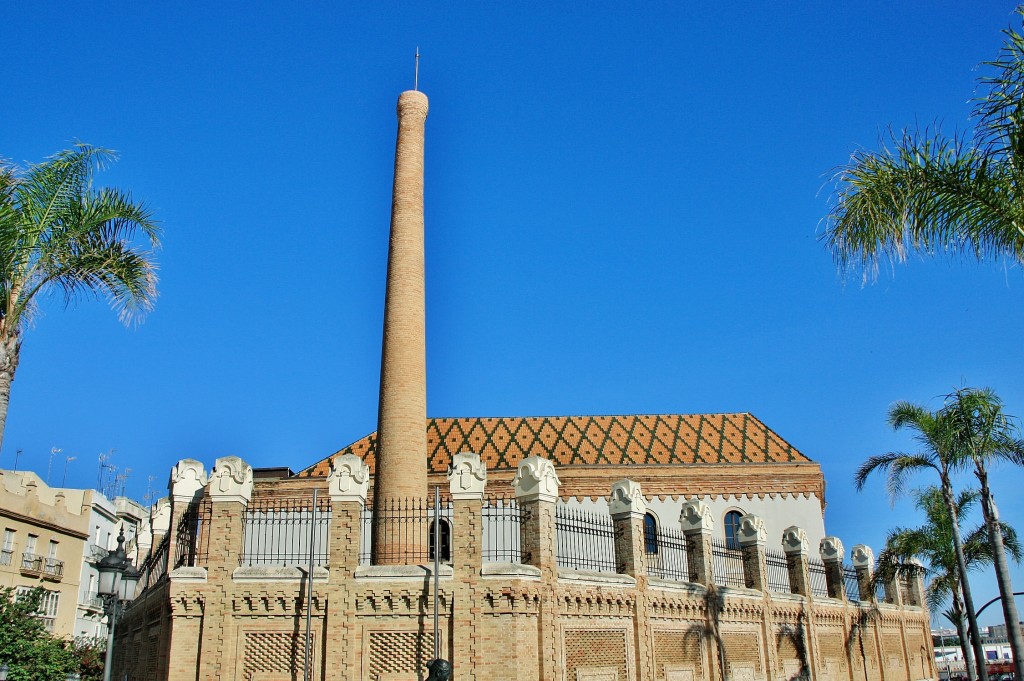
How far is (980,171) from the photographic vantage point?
1063 cm

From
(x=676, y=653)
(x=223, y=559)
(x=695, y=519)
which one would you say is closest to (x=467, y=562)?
(x=223, y=559)

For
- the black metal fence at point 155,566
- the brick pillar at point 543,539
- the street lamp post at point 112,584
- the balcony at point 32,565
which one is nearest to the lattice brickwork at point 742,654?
the brick pillar at point 543,539

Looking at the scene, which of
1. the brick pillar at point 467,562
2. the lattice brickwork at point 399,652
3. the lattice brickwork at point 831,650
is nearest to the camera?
the brick pillar at point 467,562

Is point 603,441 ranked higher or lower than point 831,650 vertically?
higher

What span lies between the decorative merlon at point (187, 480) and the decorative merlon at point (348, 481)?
3.52 meters

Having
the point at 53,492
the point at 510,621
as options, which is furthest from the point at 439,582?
the point at 53,492

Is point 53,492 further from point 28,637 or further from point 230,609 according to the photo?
point 230,609

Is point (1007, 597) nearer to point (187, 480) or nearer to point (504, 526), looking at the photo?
point (504, 526)

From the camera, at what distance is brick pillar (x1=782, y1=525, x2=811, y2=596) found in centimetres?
2498

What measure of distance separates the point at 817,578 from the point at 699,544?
7.95 meters

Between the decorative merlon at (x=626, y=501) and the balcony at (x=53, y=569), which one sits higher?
the balcony at (x=53, y=569)

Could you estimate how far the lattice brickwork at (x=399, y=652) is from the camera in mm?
16312

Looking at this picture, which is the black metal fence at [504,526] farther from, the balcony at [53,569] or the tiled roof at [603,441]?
the balcony at [53,569]

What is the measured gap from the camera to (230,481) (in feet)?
57.5
